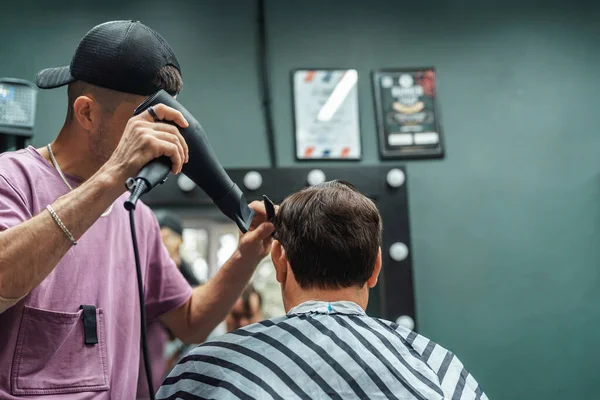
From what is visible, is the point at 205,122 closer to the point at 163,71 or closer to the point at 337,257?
the point at 163,71

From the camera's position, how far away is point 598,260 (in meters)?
2.91

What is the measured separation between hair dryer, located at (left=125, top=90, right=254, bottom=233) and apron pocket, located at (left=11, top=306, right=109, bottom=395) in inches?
15.3

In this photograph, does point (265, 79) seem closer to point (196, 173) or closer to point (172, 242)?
point (172, 242)

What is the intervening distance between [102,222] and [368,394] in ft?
2.42

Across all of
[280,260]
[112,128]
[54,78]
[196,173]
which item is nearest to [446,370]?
[280,260]

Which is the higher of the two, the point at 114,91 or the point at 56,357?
the point at 114,91

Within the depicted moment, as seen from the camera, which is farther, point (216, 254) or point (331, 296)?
point (216, 254)

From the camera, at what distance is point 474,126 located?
116 inches

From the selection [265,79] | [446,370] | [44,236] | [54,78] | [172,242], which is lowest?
[446,370]

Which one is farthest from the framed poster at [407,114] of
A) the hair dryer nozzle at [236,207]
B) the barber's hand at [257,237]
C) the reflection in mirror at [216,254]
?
the hair dryer nozzle at [236,207]

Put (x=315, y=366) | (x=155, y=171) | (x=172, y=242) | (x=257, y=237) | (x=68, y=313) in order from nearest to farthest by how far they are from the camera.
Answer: (x=155, y=171)
(x=315, y=366)
(x=68, y=313)
(x=257, y=237)
(x=172, y=242)

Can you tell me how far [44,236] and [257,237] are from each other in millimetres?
634

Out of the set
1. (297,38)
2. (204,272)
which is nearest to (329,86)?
(297,38)

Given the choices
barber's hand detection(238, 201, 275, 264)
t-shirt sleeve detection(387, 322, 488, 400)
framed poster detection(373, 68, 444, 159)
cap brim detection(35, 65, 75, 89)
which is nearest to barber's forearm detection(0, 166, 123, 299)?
cap brim detection(35, 65, 75, 89)
